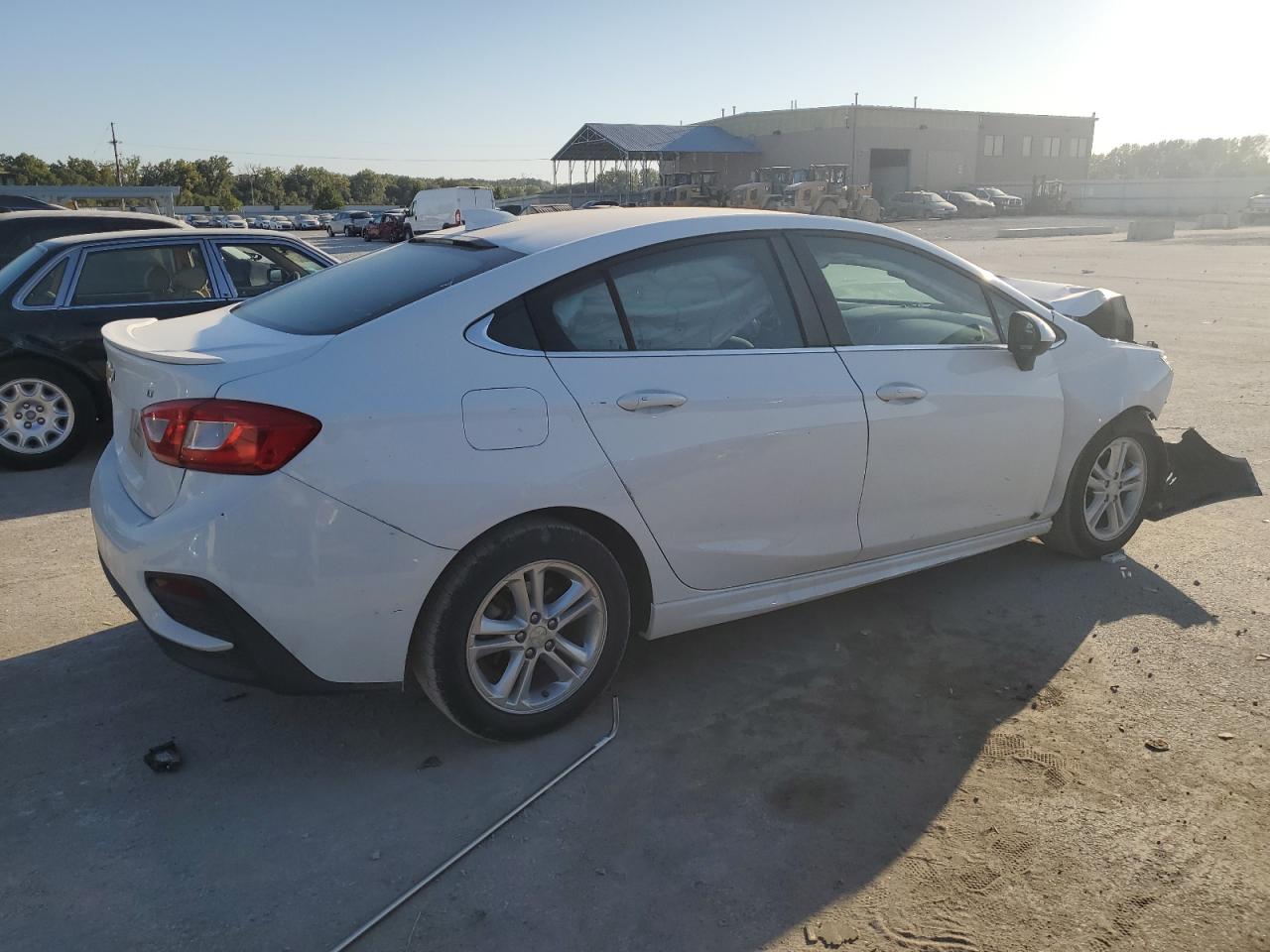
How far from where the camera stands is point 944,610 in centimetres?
438

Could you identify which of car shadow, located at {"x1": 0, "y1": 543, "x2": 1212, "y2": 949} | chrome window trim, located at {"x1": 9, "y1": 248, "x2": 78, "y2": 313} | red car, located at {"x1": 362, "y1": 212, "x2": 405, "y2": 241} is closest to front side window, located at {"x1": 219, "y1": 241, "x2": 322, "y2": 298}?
chrome window trim, located at {"x1": 9, "y1": 248, "x2": 78, "y2": 313}

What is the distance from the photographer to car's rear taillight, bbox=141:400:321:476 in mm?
2768

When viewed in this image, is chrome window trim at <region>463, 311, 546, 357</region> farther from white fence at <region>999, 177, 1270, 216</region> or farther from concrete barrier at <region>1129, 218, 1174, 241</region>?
white fence at <region>999, 177, 1270, 216</region>

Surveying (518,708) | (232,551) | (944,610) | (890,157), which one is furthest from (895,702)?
(890,157)

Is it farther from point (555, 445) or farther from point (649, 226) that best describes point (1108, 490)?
point (555, 445)

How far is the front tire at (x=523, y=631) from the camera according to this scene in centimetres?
301

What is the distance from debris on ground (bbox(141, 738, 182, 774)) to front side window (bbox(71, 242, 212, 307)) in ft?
15.8

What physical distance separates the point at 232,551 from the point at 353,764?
0.89 m

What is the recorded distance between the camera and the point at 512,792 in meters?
3.05

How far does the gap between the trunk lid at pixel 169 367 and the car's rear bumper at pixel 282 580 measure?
166 mm

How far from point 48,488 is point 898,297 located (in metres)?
5.52

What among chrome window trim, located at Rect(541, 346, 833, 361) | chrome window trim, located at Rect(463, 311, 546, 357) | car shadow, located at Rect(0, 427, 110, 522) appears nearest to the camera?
chrome window trim, located at Rect(463, 311, 546, 357)

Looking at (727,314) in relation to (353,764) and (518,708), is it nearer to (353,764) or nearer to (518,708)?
(518,708)

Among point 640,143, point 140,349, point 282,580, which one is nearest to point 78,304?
point 140,349
